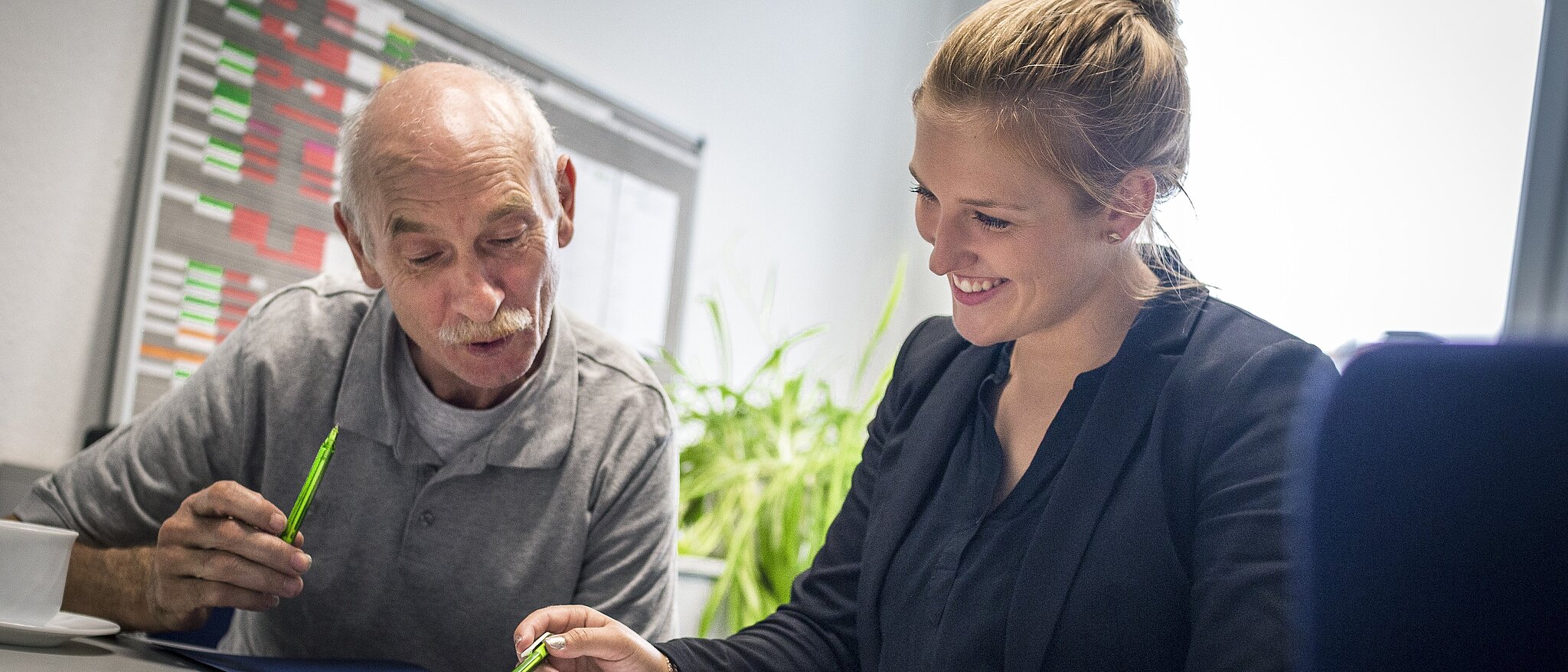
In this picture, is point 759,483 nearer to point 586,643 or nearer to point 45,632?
point 586,643

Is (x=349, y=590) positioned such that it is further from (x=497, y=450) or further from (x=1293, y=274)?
(x=1293, y=274)

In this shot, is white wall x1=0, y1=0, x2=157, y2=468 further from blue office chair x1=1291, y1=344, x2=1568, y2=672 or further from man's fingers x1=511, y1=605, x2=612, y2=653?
blue office chair x1=1291, y1=344, x2=1568, y2=672

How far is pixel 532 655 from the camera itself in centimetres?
95

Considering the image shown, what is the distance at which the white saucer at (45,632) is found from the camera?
0.90 m

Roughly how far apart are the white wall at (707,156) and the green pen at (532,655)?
1.29m

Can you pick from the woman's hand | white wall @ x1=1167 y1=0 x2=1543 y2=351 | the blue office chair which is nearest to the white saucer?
the woman's hand

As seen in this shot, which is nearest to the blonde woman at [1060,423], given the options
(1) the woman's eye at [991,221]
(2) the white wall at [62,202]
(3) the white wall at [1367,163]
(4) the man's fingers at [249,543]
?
(1) the woman's eye at [991,221]

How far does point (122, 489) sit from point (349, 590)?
0.27 m

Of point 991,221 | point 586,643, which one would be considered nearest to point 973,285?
point 991,221

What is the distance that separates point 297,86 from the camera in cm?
216

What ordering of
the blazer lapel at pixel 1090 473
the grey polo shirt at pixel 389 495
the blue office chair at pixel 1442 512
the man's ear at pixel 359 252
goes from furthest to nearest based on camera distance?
the man's ear at pixel 359 252 < the grey polo shirt at pixel 389 495 < the blazer lapel at pixel 1090 473 < the blue office chair at pixel 1442 512

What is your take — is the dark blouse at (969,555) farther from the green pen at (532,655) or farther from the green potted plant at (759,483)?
the green potted plant at (759,483)

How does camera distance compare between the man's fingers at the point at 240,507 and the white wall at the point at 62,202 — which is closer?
the man's fingers at the point at 240,507

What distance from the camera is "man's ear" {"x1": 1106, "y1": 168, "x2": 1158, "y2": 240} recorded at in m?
1.05
